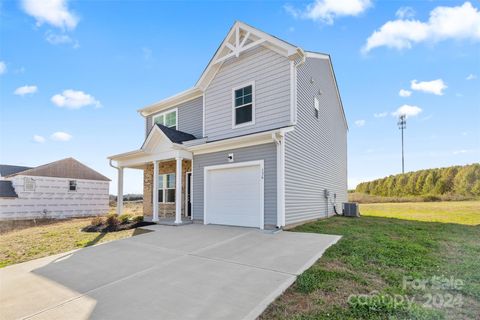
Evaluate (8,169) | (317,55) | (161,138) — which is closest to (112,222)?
(161,138)

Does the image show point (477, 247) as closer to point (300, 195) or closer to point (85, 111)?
point (300, 195)

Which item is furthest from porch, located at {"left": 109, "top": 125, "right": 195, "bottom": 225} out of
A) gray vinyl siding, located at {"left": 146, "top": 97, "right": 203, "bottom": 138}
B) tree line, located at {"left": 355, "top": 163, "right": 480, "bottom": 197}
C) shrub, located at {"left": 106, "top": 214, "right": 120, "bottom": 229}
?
tree line, located at {"left": 355, "top": 163, "right": 480, "bottom": 197}

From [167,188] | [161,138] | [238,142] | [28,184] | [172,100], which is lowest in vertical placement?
[167,188]

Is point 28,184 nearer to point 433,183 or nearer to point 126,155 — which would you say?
point 126,155

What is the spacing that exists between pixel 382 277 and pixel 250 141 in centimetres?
584

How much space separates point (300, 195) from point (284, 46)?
17.5 feet

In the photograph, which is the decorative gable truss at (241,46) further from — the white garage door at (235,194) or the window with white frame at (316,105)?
the white garage door at (235,194)

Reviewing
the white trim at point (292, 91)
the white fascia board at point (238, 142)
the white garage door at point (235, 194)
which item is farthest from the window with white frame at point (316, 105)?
the white garage door at point (235, 194)

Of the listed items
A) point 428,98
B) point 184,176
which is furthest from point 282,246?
point 428,98

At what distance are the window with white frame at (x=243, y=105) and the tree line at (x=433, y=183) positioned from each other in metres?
29.3

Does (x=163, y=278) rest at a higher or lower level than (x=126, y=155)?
lower

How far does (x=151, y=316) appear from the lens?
3.29 m

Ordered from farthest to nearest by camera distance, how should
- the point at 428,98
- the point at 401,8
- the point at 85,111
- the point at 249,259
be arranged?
the point at 428,98 < the point at 85,111 < the point at 401,8 < the point at 249,259

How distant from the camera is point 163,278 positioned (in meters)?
4.62
